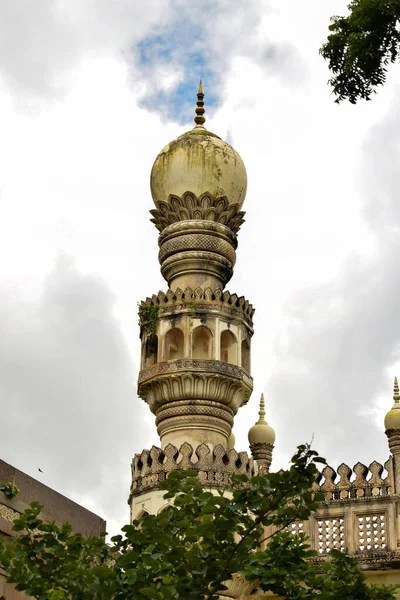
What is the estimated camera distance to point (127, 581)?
8031 mm

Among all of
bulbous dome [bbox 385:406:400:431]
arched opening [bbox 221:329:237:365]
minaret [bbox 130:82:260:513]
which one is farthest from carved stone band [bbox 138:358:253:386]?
bulbous dome [bbox 385:406:400:431]

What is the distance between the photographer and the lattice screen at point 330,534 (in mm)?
16250

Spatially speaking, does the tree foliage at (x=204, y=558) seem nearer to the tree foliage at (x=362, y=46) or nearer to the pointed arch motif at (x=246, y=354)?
the tree foliage at (x=362, y=46)

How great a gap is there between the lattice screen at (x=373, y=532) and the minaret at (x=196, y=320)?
1.93m

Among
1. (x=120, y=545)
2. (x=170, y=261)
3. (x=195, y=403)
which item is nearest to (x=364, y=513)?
(x=195, y=403)

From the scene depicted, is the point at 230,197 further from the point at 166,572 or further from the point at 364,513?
the point at 166,572

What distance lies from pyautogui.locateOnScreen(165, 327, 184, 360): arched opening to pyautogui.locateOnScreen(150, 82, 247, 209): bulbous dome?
2.43m

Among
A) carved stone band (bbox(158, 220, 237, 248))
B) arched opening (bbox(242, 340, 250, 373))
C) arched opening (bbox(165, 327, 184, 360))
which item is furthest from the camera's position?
carved stone band (bbox(158, 220, 237, 248))

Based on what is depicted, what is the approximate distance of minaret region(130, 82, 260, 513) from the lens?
666 inches

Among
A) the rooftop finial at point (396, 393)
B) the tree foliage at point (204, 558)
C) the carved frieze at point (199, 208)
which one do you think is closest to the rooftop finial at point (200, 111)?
the carved frieze at point (199, 208)

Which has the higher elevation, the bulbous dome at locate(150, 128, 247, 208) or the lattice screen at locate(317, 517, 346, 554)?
the bulbous dome at locate(150, 128, 247, 208)

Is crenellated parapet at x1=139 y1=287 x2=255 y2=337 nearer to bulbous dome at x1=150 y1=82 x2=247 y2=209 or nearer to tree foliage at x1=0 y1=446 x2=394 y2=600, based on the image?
bulbous dome at x1=150 y1=82 x2=247 y2=209

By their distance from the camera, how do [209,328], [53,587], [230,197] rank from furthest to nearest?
1. [230,197]
2. [209,328]
3. [53,587]

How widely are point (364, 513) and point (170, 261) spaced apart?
5.22 m
